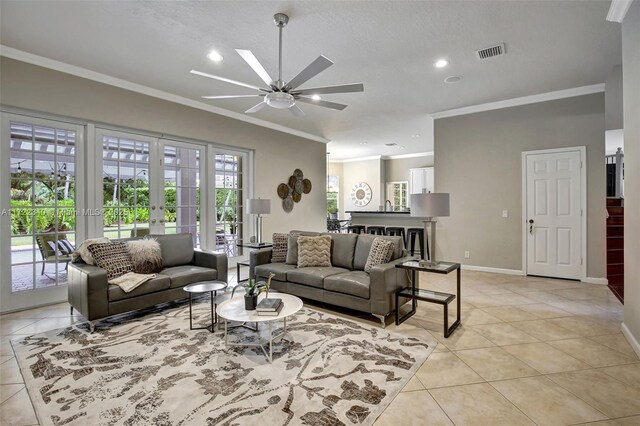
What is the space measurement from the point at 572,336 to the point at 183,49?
507cm

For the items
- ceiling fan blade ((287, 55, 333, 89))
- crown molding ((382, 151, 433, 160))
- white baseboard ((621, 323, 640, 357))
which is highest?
crown molding ((382, 151, 433, 160))

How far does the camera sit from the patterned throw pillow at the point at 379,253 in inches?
136

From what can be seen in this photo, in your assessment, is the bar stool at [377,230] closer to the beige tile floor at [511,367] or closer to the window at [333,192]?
the beige tile floor at [511,367]

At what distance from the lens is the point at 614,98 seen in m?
5.07

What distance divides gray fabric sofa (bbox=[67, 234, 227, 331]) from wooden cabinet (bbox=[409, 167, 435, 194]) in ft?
26.5

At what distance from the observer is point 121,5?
9.20 feet

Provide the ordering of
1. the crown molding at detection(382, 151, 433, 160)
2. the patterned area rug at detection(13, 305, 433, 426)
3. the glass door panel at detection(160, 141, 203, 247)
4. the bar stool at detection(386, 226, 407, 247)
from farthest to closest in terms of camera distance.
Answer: the crown molding at detection(382, 151, 433, 160) → the bar stool at detection(386, 226, 407, 247) → the glass door panel at detection(160, 141, 203, 247) → the patterned area rug at detection(13, 305, 433, 426)

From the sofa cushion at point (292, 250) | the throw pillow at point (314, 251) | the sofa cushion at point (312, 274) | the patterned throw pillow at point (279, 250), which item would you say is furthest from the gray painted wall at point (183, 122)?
the sofa cushion at point (312, 274)

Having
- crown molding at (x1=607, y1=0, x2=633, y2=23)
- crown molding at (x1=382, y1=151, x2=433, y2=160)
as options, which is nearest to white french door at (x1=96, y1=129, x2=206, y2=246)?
crown molding at (x1=607, y1=0, x2=633, y2=23)

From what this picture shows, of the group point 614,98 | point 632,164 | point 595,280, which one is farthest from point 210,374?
point 614,98

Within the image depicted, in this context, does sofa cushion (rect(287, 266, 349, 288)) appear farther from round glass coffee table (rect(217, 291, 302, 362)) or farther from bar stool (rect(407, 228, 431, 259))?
bar stool (rect(407, 228, 431, 259))

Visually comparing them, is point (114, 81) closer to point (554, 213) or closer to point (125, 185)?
point (125, 185)

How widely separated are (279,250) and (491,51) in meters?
3.68

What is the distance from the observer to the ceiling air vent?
354 centimetres
